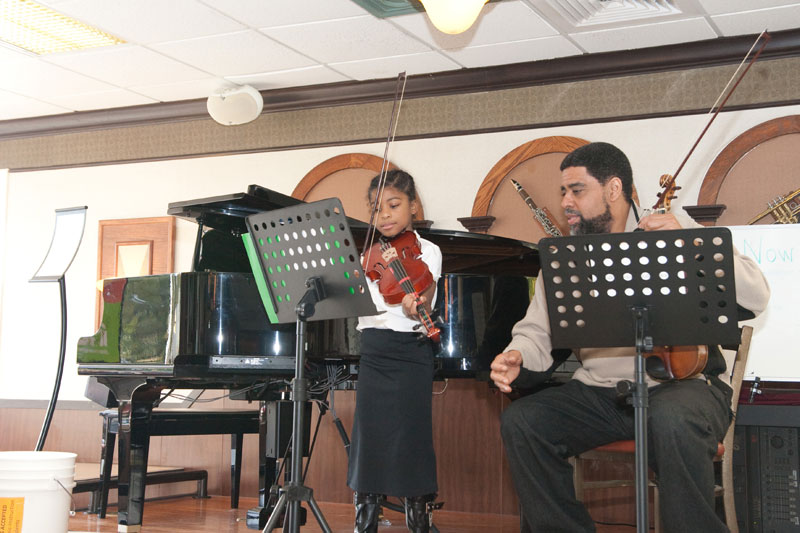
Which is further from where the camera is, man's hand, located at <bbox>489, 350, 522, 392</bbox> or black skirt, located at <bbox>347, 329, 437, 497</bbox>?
black skirt, located at <bbox>347, 329, 437, 497</bbox>

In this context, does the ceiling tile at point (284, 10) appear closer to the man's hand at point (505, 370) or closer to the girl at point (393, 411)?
the girl at point (393, 411)

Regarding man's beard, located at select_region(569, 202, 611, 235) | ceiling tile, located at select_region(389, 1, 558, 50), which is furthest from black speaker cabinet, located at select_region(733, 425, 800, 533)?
ceiling tile, located at select_region(389, 1, 558, 50)

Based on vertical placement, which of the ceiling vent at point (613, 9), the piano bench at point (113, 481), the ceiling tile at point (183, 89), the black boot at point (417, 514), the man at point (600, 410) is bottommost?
the piano bench at point (113, 481)

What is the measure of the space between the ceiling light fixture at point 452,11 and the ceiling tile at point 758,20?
4.83 feet

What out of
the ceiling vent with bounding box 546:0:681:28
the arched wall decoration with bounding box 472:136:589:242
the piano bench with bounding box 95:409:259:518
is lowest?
the piano bench with bounding box 95:409:259:518

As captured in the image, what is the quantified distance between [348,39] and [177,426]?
2.32 metres

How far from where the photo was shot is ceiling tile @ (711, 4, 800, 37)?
4332 millimetres

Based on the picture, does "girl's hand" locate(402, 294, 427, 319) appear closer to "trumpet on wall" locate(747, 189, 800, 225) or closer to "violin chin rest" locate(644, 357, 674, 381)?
"violin chin rest" locate(644, 357, 674, 381)

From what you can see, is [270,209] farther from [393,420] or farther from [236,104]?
[236,104]

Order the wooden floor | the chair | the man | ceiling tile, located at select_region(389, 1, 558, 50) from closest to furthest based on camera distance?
A: the man → the chair → the wooden floor → ceiling tile, located at select_region(389, 1, 558, 50)

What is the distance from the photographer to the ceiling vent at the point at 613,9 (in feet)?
14.2

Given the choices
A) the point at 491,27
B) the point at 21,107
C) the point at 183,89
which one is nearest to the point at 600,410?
the point at 491,27

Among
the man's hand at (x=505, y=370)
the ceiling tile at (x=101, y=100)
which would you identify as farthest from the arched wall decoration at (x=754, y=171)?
the ceiling tile at (x=101, y=100)

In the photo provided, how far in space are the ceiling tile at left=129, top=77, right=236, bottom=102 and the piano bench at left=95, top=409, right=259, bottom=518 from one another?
2.25 metres
